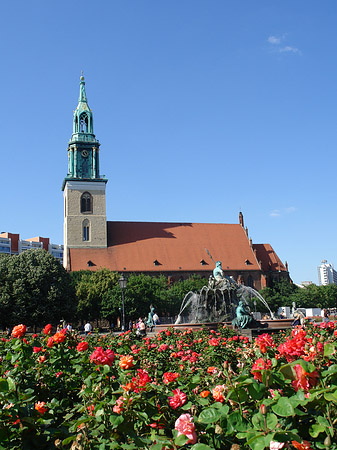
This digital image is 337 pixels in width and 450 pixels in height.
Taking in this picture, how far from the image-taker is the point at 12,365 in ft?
17.2

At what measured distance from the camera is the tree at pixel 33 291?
39156mm

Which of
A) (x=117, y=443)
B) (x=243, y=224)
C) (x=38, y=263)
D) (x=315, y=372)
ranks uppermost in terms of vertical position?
(x=243, y=224)

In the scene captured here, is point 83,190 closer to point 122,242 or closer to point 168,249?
point 122,242

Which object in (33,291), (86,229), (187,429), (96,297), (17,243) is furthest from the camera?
(17,243)

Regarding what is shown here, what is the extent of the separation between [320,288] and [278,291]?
5602 mm

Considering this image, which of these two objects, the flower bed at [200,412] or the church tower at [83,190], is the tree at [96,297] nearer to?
the church tower at [83,190]

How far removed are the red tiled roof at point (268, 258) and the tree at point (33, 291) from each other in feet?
113

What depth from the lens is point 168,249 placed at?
66.2 meters

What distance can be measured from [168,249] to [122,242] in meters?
6.19

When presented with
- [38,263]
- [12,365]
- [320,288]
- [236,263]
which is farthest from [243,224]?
[12,365]

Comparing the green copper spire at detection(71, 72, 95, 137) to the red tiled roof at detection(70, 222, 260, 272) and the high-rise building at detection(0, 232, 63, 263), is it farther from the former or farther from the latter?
the high-rise building at detection(0, 232, 63, 263)

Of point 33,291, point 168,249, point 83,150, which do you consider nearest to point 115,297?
point 33,291

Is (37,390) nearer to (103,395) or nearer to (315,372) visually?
(103,395)

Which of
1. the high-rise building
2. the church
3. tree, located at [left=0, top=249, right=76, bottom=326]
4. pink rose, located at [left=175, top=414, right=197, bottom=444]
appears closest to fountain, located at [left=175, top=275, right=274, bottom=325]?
pink rose, located at [left=175, top=414, right=197, bottom=444]
